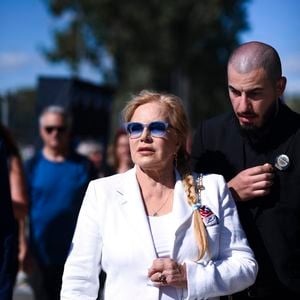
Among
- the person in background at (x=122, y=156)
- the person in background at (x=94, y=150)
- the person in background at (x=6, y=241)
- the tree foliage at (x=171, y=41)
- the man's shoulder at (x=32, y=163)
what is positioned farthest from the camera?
the tree foliage at (x=171, y=41)

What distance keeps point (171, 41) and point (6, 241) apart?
2606 centimetres

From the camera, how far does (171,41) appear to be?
94.0 feet

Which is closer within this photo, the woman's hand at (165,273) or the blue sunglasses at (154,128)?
the woman's hand at (165,273)

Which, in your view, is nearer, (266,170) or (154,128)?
(154,128)

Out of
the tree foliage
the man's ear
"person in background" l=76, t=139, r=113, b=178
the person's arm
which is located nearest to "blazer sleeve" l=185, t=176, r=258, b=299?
the man's ear

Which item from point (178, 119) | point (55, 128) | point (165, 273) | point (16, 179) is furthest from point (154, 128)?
point (55, 128)

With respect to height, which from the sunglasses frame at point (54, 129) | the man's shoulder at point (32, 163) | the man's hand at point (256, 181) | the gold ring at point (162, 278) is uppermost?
the sunglasses frame at point (54, 129)

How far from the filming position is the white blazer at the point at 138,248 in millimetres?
2748

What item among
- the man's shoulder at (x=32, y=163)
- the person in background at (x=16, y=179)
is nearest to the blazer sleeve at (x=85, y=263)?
the person in background at (x=16, y=179)

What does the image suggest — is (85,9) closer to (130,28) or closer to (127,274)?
(130,28)

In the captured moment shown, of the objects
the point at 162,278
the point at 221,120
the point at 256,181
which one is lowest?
the point at 162,278

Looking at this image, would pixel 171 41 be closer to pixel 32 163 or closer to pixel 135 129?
pixel 32 163

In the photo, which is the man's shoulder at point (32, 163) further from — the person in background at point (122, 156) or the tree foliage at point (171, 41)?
the tree foliage at point (171, 41)

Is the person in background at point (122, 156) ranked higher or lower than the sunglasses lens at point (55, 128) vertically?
lower
